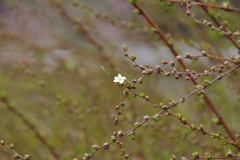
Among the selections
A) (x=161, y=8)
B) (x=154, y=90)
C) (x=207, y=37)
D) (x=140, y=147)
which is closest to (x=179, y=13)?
(x=161, y=8)

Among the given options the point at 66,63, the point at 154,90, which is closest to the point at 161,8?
the point at 154,90

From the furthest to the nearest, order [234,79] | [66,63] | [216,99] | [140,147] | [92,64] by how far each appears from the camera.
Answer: [92,64], [66,63], [216,99], [140,147], [234,79]

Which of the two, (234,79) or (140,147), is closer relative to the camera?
(234,79)

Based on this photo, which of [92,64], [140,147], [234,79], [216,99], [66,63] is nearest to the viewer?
[234,79]

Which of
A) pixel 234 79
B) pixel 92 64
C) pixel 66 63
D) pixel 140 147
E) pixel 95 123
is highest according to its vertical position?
pixel 92 64

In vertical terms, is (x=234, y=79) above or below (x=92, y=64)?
below

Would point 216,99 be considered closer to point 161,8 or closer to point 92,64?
point 161,8

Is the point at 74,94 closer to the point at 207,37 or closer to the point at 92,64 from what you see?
the point at 92,64

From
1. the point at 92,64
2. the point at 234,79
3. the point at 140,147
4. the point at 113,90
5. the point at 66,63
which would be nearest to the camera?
the point at 234,79

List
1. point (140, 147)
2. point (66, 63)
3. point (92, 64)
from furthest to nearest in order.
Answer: point (92, 64), point (66, 63), point (140, 147)
